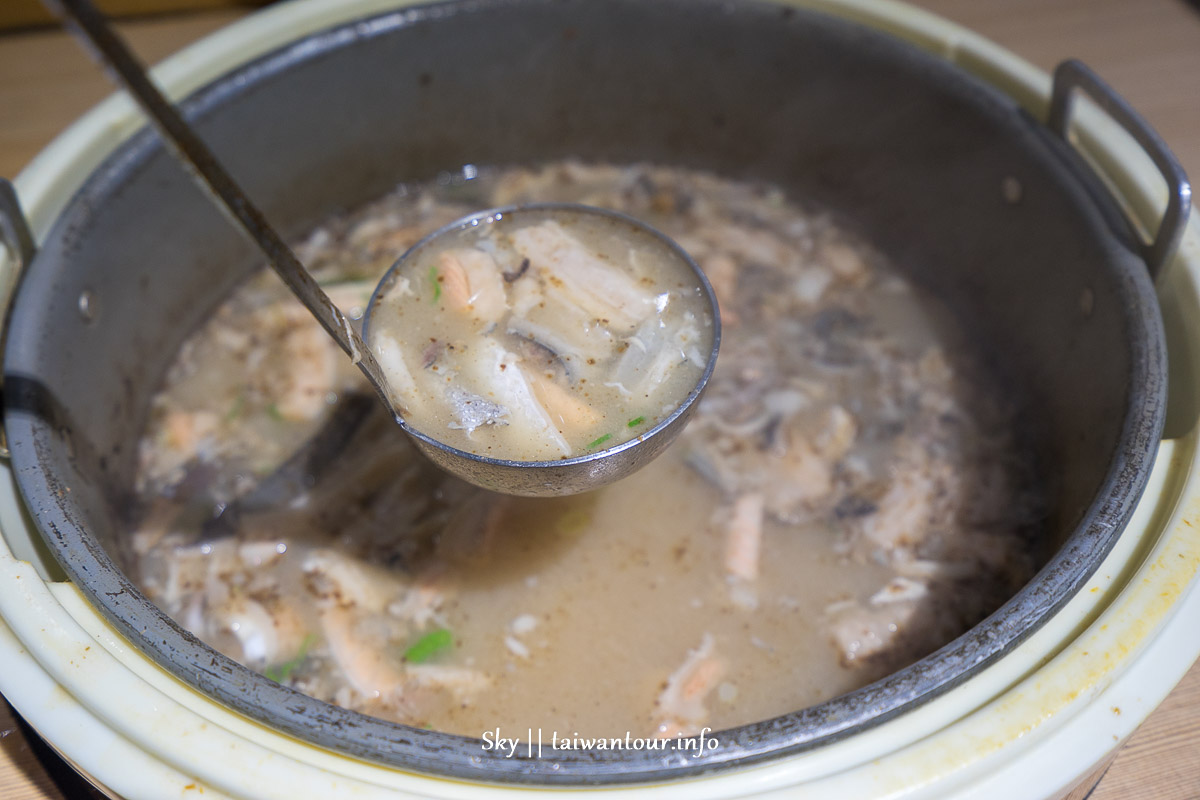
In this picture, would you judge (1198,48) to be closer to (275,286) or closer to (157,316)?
(275,286)

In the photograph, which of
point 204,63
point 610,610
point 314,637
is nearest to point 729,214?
point 610,610

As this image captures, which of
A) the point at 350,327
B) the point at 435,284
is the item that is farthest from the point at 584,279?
the point at 350,327

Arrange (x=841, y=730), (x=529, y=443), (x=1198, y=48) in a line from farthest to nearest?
(x=1198, y=48) → (x=529, y=443) → (x=841, y=730)

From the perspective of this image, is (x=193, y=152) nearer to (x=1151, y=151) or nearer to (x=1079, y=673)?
(x=1079, y=673)

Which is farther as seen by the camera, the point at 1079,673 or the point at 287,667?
the point at 287,667

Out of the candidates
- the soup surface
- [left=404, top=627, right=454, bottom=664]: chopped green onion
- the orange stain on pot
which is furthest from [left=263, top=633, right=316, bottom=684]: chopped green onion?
the orange stain on pot

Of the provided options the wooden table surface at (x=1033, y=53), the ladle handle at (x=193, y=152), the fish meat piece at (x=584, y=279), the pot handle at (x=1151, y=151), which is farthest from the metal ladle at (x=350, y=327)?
the wooden table surface at (x=1033, y=53)
